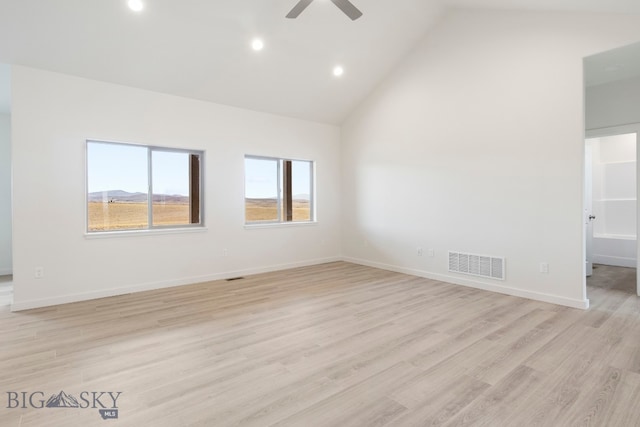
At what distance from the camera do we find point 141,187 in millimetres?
4633

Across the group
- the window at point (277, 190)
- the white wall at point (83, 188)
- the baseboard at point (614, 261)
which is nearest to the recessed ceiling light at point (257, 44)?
the white wall at point (83, 188)

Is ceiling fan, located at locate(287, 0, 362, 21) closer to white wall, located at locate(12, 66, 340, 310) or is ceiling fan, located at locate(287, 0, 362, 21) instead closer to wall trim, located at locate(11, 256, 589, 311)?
white wall, located at locate(12, 66, 340, 310)

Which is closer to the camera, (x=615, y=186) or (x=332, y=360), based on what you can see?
(x=332, y=360)

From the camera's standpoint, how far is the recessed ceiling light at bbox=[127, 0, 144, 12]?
3.35 meters

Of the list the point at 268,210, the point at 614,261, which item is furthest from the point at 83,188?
the point at 614,261

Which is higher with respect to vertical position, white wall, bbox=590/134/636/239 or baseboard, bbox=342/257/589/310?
white wall, bbox=590/134/636/239

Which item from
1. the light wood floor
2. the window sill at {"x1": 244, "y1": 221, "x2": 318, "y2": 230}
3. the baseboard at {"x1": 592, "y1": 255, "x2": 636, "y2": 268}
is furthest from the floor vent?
the baseboard at {"x1": 592, "y1": 255, "x2": 636, "y2": 268}

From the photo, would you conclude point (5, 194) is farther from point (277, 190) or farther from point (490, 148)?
point (490, 148)

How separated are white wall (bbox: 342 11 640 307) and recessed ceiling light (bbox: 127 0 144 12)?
12.7ft

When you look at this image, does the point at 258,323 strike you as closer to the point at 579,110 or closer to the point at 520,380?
the point at 520,380

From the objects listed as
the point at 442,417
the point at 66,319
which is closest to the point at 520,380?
the point at 442,417

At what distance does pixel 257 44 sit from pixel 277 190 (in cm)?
255

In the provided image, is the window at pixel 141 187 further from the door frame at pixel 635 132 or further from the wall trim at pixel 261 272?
the door frame at pixel 635 132

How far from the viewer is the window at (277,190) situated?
578cm
